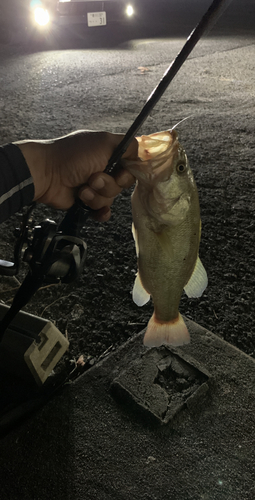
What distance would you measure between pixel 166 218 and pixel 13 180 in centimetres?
74

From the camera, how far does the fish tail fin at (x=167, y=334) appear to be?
1.85 metres

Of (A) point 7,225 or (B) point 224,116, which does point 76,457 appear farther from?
(B) point 224,116

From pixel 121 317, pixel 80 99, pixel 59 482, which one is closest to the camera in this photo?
pixel 59 482

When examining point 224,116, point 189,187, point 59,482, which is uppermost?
point 189,187

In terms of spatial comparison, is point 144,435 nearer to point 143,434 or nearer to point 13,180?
point 143,434

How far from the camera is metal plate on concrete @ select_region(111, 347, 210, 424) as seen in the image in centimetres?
213

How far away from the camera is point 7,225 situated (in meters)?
3.77

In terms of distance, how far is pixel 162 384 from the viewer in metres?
2.26

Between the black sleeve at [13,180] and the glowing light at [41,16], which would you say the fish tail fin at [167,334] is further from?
the glowing light at [41,16]

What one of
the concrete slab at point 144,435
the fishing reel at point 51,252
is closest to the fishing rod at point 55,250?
the fishing reel at point 51,252

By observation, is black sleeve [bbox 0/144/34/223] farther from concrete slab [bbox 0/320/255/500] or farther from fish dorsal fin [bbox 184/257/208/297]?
concrete slab [bbox 0/320/255/500]

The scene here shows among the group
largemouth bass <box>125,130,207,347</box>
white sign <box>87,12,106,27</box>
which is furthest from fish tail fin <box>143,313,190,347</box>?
white sign <box>87,12,106,27</box>

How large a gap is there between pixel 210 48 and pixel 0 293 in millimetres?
10604

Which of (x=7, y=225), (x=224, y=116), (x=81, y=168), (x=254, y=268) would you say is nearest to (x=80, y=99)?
(x=224, y=116)
